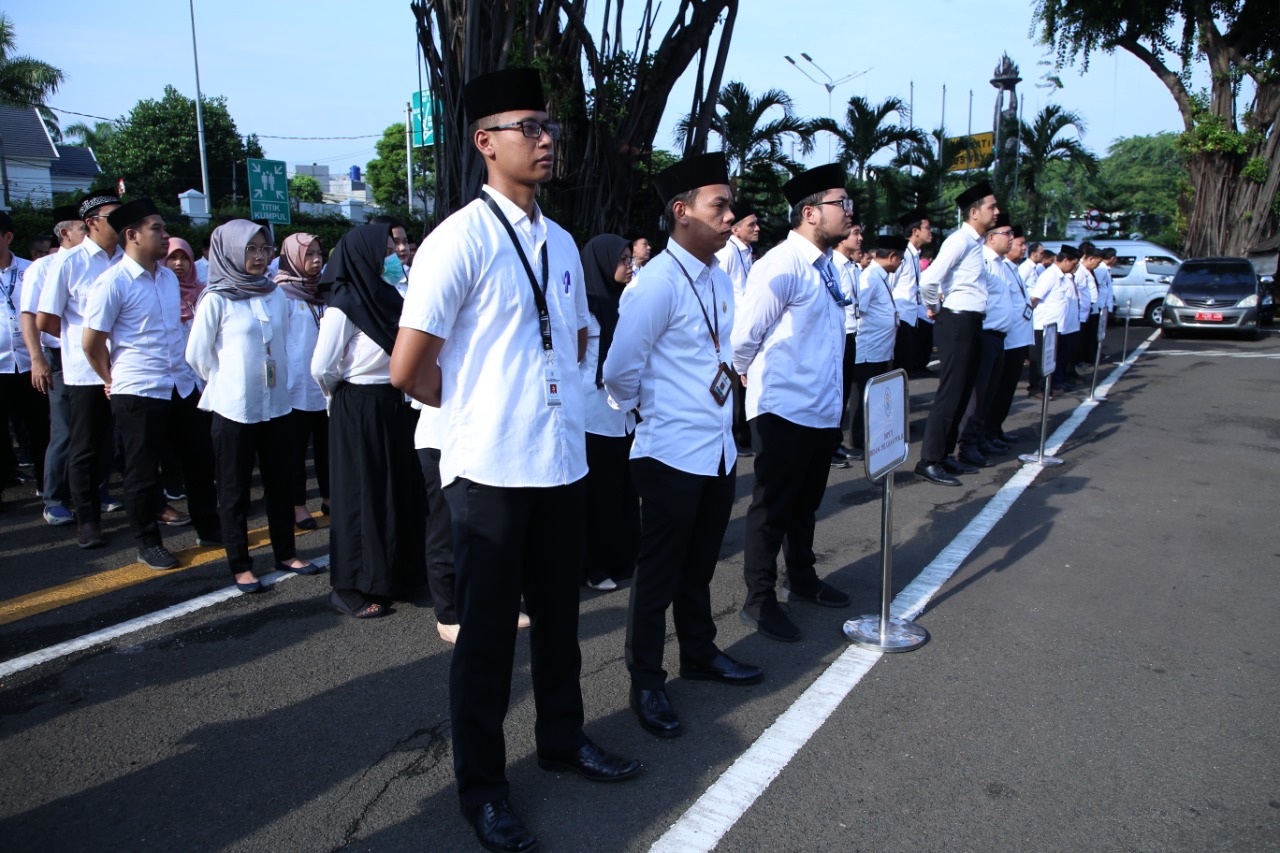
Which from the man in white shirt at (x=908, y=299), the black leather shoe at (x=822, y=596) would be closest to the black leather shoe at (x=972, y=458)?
the man in white shirt at (x=908, y=299)

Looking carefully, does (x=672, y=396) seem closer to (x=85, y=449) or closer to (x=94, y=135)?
(x=85, y=449)

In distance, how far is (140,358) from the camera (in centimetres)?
538

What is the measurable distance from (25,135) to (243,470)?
63814mm

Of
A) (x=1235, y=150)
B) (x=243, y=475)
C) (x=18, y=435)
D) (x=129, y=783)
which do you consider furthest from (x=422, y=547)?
(x=1235, y=150)

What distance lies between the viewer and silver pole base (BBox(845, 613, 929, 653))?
4211 millimetres

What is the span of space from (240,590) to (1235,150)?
31.4 metres

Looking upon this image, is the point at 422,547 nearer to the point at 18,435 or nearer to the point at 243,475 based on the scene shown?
the point at 243,475

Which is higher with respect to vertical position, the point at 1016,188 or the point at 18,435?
the point at 1016,188

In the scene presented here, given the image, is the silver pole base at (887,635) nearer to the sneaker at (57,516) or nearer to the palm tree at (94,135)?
the sneaker at (57,516)

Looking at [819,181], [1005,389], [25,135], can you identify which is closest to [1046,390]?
[1005,389]

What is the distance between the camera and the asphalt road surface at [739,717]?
288 cm

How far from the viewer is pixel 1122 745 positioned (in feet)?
11.0

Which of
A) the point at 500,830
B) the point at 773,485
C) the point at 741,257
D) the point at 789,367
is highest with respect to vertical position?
the point at 741,257

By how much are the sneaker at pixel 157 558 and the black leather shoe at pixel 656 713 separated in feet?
10.9
